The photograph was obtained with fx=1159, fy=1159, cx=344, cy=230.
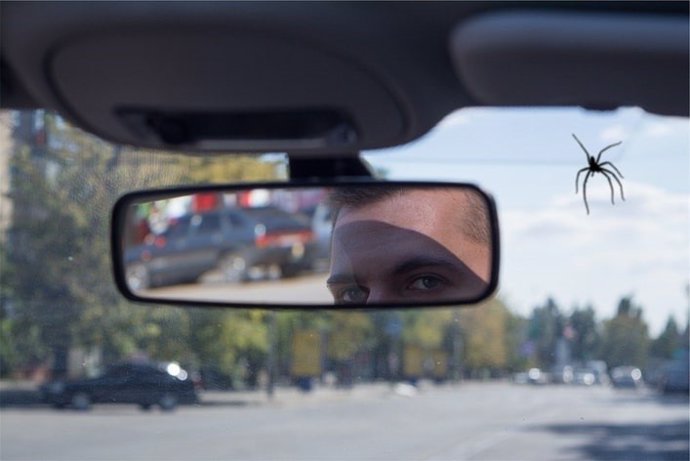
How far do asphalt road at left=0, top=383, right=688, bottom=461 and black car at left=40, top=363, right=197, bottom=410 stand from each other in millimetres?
58

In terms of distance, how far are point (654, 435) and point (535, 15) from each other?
248 cm

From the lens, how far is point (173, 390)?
196 inches

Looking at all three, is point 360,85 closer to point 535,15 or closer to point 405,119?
point 405,119

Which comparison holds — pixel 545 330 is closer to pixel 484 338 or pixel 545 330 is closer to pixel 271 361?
pixel 484 338

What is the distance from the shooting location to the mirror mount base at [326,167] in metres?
4.08

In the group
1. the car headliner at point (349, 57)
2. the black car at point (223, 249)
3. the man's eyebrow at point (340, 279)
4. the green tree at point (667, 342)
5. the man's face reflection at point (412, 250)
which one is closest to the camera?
the car headliner at point (349, 57)

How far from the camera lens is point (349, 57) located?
3.42 m

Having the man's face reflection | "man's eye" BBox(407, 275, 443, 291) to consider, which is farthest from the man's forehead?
"man's eye" BBox(407, 275, 443, 291)

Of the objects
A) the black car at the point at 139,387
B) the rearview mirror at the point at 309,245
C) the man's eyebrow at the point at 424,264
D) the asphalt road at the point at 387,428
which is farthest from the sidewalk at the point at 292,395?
the man's eyebrow at the point at 424,264

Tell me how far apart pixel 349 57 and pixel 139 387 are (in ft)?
6.80

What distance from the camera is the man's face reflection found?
347 cm

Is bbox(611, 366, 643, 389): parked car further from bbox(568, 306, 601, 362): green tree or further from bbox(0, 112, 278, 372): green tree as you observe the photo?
bbox(0, 112, 278, 372): green tree

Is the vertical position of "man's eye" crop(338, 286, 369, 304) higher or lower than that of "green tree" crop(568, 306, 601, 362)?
higher

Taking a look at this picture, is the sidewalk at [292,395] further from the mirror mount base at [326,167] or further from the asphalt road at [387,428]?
the mirror mount base at [326,167]
